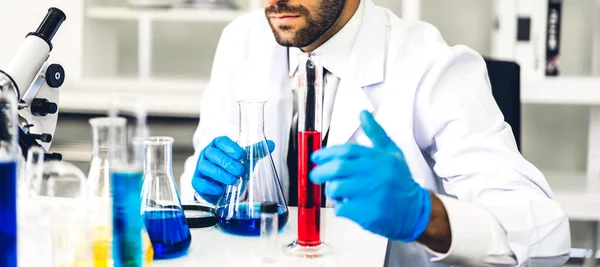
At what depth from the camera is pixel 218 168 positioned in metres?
1.17

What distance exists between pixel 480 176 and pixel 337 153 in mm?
448

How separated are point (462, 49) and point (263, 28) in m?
0.50

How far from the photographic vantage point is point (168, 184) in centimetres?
100

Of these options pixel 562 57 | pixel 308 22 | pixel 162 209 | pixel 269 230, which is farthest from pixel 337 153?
pixel 562 57

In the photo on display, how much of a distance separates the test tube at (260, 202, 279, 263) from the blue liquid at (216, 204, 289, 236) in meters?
0.05

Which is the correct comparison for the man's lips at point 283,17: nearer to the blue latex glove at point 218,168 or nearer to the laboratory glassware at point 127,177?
the blue latex glove at point 218,168

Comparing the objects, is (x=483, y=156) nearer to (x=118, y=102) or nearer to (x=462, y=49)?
(x=462, y=49)

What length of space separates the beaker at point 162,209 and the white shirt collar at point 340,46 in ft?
2.01

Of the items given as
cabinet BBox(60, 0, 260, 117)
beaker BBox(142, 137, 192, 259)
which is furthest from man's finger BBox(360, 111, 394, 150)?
cabinet BBox(60, 0, 260, 117)

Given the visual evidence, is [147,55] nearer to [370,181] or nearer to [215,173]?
[215,173]

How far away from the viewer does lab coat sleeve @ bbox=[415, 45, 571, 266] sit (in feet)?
3.58

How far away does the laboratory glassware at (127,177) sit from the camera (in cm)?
76

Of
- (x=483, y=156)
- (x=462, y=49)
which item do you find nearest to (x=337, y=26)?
(x=462, y=49)

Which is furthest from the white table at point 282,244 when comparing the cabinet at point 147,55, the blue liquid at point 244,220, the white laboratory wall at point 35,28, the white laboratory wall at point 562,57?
the white laboratory wall at point 562,57
